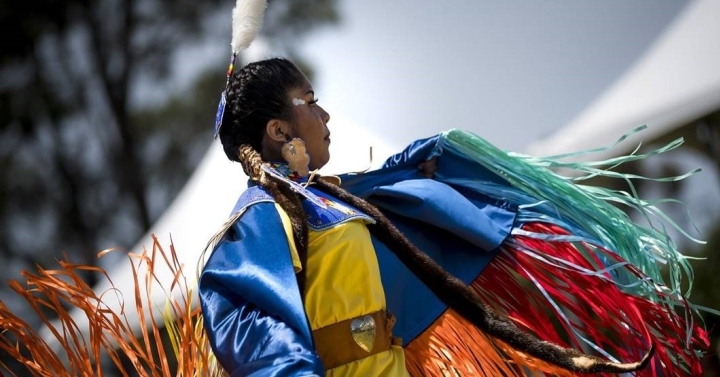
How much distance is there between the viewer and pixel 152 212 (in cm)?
1009

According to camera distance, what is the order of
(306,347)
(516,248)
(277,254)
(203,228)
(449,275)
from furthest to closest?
(203,228) < (516,248) < (449,275) < (277,254) < (306,347)

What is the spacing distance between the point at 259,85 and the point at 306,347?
0.65 meters

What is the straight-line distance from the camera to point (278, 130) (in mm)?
2014

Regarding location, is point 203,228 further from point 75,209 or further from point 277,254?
point 75,209

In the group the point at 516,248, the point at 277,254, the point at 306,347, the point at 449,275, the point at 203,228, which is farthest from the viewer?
the point at 203,228

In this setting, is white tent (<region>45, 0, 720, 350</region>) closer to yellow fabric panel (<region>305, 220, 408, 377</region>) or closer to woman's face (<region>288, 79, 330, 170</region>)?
woman's face (<region>288, 79, 330, 170</region>)

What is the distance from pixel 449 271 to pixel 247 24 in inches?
27.3

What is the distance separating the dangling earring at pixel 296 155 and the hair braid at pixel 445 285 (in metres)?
0.06

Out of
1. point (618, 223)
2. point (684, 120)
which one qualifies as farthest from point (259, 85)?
point (684, 120)

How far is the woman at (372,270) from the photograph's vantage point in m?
1.71

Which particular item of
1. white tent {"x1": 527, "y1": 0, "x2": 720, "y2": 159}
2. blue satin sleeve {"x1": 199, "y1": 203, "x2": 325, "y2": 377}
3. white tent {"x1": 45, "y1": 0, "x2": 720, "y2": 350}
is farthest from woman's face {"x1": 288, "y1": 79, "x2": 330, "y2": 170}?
white tent {"x1": 527, "y1": 0, "x2": 720, "y2": 159}

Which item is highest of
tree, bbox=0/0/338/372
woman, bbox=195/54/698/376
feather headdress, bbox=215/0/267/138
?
tree, bbox=0/0/338/372

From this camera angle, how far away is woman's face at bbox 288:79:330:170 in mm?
2018

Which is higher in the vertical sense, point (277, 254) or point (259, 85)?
point (259, 85)
